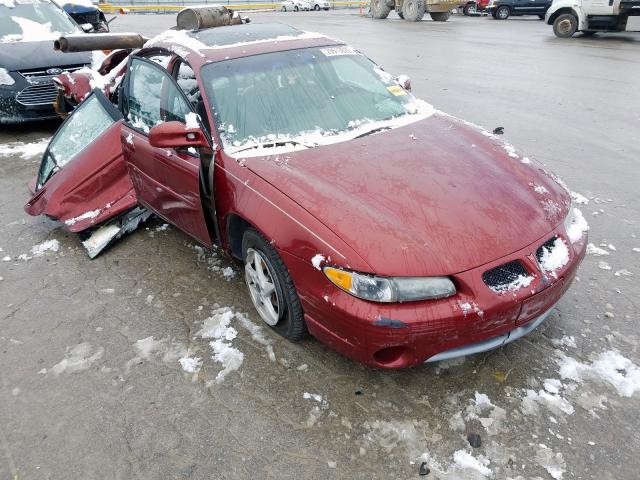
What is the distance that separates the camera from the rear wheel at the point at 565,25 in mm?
14445

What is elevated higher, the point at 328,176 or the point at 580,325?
the point at 328,176

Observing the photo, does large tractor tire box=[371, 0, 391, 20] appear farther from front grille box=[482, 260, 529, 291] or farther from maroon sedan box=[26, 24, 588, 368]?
front grille box=[482, 260, 529, 291]

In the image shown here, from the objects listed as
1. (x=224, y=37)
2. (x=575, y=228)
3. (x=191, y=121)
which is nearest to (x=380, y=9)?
(x=224, y=37)

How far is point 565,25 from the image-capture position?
14.6 m

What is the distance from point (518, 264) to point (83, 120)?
12.6ft

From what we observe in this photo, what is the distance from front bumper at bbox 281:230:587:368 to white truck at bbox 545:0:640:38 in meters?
14.2

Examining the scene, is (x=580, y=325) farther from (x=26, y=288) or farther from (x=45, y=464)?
(x=26, y=288)

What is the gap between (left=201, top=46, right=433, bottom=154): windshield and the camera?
117 inches

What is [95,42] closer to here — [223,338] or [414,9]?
[223,338]

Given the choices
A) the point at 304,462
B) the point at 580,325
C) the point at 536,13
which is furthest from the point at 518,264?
the point at 536,13

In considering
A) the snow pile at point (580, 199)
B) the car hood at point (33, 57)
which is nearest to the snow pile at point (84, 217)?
the car hood at point (33, 57)

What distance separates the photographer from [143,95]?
12.3 ft

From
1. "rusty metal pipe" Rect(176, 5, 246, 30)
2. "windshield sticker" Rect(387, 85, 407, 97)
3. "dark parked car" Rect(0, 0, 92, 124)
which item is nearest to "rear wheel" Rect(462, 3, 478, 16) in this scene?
"dark parked car" Rect(0, 0, 92, 124)

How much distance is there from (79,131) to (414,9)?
2060 cm
